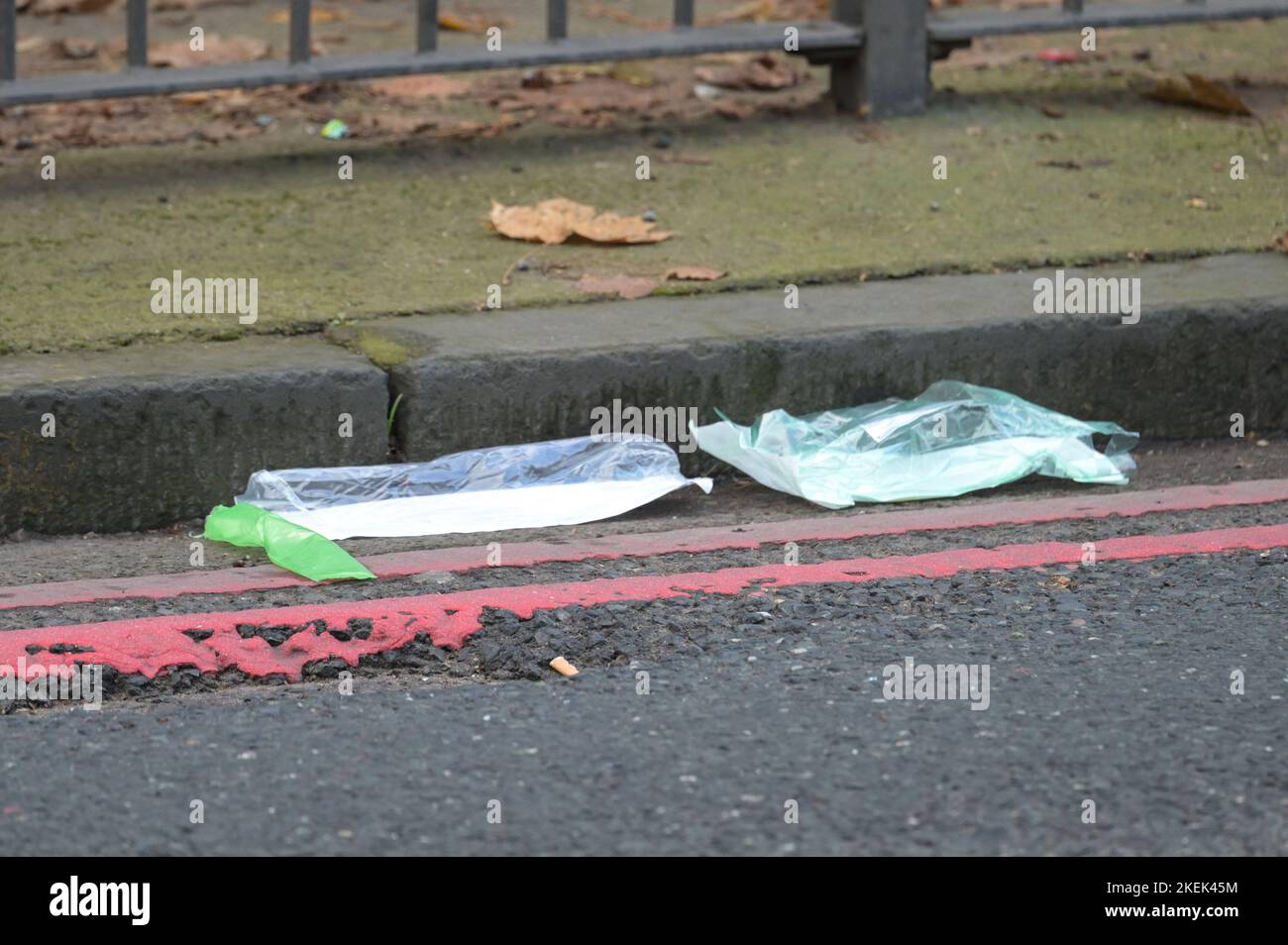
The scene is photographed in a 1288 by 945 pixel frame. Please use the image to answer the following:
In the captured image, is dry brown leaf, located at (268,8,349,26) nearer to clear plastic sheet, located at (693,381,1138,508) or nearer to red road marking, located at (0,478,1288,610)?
clear plastic sheet, located at (693,381,1138,508)

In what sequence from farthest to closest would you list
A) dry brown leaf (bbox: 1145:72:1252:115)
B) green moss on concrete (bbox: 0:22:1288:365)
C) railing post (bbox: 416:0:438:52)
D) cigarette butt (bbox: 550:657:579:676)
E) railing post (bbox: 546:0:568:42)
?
dry brown leaf (bbox: 1145:72:1252:115) < railing post (bbox: 546:0:568:42) < railing post (bbox: 416:0:438:52) < green moss on concrete (bbox: 0:22:1288:365) < cigarette butt (bbox: 550:657:579:676)

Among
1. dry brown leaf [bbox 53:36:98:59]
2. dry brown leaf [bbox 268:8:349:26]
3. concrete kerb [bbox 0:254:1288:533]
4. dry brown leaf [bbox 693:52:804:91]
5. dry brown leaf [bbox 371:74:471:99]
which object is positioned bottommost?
concrete kerb [bbox 0:254:1288:533]

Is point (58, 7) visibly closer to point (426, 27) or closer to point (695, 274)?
point (426, 27)

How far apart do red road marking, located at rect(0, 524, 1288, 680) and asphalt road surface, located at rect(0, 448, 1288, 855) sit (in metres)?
0.01

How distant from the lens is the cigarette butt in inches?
106

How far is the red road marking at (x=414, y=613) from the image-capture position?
2727 mm

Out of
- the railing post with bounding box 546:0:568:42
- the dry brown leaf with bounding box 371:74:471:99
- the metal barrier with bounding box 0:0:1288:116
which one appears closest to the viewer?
the metal barrier with bounding box 0:0:1288:116

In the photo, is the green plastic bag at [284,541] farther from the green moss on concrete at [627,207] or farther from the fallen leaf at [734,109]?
the fallen leaf at [734,109]

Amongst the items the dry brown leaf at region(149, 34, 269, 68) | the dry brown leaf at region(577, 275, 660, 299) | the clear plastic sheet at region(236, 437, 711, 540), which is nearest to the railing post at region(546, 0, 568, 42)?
the dry brown leaf at region(577, 275, 660, 299)

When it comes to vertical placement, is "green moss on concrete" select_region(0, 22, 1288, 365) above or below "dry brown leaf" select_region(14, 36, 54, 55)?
below

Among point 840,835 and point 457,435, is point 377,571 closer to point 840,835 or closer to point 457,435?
point 457,435

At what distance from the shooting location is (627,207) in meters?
4.51

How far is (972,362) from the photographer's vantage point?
3842mm
